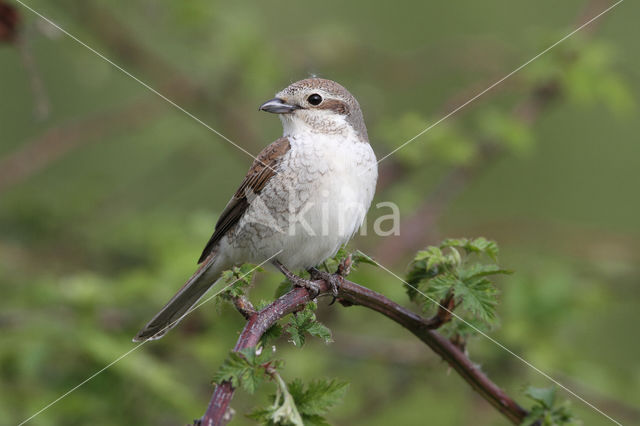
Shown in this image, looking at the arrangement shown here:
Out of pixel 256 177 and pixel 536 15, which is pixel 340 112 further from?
pixel 536 15

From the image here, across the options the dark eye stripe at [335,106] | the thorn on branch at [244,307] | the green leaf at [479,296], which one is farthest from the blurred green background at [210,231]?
the green leaf at [479,296]

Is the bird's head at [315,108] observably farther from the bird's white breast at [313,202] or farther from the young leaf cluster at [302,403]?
the young leaf cluster at [302,403]

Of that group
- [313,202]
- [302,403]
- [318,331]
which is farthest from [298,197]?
[302,403]

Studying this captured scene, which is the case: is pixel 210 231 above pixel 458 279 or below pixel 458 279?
above

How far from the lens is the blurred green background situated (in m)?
3.28

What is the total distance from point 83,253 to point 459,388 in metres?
2.26

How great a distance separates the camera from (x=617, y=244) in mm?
4762

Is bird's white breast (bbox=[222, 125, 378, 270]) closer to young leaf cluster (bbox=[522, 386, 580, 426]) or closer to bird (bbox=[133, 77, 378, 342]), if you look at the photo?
bird (bbox=[133, 77, 378, 342])

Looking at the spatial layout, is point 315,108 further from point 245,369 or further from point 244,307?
point 245,369

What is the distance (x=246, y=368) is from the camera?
5.20ft

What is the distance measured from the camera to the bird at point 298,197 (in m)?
3.22

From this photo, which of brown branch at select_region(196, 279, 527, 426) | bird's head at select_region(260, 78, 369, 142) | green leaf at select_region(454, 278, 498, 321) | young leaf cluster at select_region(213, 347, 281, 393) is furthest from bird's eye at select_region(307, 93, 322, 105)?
young leaf cluster at select_region(213, 347, 281, 393)

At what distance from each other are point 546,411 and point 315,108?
1889 mm

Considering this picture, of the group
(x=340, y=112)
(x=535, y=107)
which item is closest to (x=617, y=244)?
(x=535, y=107)
